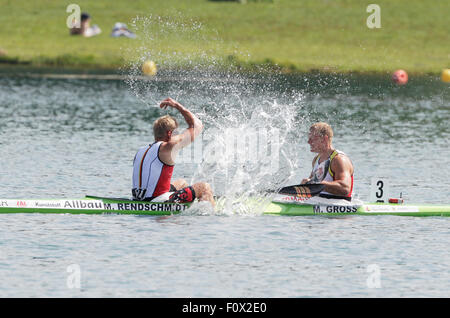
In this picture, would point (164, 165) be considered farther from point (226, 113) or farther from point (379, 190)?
point (226, 113)

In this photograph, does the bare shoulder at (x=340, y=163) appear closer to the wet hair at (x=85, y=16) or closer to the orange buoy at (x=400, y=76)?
the orange buoy at (x=400, y=76)

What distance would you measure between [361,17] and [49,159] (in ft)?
211

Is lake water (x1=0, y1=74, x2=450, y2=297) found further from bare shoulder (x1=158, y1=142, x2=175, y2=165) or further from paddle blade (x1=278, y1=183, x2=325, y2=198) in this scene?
bare shoulder (x1=158, y1=142, x2=175, y2=165)

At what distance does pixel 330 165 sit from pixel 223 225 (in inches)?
120

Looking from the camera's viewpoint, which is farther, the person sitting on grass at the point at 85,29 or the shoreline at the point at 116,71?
the person sitting on grass at the point at 85,29

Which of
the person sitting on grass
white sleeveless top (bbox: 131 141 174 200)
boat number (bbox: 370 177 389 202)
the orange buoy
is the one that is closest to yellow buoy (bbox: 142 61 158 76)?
the orange buoy

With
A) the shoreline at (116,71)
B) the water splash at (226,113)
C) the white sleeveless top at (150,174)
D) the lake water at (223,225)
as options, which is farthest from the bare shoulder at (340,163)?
the shoreline at (116,71)

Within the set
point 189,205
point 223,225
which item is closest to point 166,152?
point 189,205

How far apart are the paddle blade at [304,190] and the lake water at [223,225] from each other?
0.60 metres

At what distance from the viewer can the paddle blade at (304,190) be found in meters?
21.1

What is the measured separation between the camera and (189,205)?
2083 centimetres

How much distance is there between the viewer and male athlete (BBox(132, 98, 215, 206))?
20.3 m

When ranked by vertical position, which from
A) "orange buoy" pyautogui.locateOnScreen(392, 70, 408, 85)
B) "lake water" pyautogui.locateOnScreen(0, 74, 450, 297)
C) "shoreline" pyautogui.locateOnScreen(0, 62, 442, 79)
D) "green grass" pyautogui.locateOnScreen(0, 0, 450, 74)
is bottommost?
"lake water" pyautogui.locateOnScreen(0, 74, 450, 297)

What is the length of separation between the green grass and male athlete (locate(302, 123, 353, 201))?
136 ft
